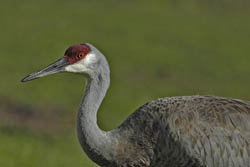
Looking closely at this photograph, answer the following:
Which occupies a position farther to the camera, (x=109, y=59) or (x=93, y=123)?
(x=109, y=59)

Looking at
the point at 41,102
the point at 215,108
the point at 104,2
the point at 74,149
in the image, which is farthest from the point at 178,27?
the point at 215,108

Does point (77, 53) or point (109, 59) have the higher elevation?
point (77, 53)

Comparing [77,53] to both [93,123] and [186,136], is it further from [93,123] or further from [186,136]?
[186,136]

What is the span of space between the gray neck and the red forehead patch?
0.25 metres

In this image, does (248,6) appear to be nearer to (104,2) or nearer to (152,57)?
(104,2)

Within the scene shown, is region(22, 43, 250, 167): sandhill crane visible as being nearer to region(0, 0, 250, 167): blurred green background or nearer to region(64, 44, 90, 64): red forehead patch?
region(64, 44, 90, 64): red forehead patch

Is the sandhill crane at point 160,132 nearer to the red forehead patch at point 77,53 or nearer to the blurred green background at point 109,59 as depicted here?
the red forehead patch at point 77,53

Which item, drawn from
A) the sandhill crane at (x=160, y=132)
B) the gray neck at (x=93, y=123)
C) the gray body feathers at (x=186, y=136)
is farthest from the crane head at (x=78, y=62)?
the gray body feathers at (x=186, y=136)

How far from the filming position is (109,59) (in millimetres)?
26812

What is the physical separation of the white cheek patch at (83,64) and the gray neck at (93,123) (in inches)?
4.8

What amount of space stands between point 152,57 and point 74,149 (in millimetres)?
14436

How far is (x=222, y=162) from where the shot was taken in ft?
22.4

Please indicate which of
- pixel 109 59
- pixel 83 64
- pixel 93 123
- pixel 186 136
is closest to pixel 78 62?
pixel 83 64

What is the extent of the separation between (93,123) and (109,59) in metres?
20.2
